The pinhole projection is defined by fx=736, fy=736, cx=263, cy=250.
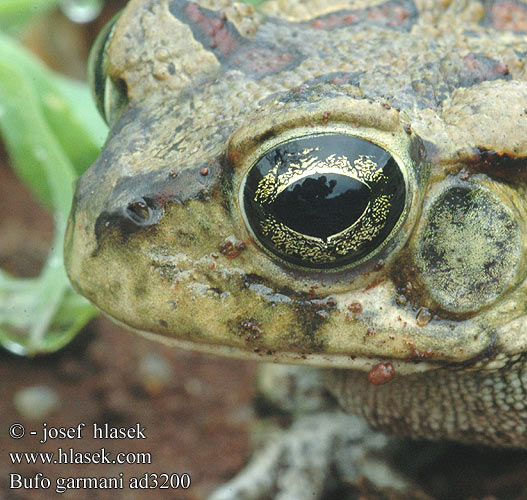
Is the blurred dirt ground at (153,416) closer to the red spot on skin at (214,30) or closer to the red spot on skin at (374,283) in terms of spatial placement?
the red spot on skin at (374,283)

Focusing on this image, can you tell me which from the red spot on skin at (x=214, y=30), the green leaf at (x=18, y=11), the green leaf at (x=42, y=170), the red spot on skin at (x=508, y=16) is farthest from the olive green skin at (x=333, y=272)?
the green leaf at (x=18, y=11)

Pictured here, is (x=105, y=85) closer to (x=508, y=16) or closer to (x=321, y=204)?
(x=321, y=204)

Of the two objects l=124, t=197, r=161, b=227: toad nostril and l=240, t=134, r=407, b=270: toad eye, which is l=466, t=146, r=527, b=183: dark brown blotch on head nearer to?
l=240, t=134, r=407, b=270: toad eye

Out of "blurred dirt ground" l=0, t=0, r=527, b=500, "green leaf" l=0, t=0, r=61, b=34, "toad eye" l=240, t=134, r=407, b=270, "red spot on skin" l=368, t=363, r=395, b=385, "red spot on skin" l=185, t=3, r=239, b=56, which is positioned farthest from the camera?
"green leaf" l=0, t=0, r=61, b=34

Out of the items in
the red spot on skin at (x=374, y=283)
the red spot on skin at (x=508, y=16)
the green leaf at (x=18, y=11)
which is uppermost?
the red spot on skin at (x=508, y=16)

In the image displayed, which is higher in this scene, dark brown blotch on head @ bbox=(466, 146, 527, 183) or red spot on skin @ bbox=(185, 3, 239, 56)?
red spot on skin @ bbox=(185, 3, 239, 56)

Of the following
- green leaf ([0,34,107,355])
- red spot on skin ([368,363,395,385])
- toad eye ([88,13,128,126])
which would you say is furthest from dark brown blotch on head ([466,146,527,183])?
green leaf ([0,34,107,355])

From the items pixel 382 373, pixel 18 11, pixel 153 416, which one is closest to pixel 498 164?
pixel 382 373

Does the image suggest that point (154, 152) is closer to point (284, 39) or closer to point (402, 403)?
point (284, 39)
